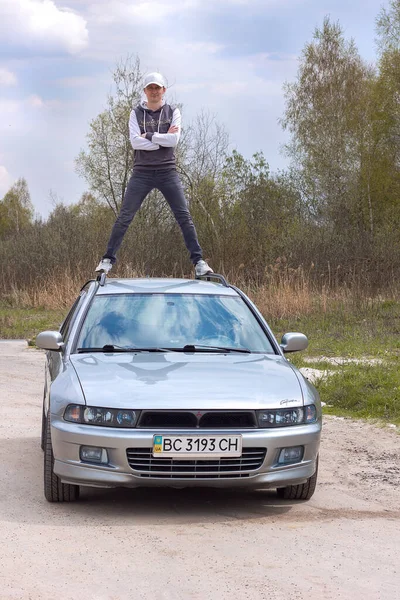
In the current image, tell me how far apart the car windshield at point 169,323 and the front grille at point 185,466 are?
1226mm

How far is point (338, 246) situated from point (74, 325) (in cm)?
2049

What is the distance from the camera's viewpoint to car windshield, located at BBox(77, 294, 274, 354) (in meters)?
7.05

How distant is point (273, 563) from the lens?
4930 mm

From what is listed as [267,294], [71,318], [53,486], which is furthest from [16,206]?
[53,486]

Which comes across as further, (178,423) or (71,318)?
(71,318)

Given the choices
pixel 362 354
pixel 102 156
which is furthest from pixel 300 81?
pixel 362 354

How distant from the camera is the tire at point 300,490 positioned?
6.43 meters

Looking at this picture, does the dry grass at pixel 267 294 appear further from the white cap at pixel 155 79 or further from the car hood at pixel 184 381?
the car hood at pixel 184 381

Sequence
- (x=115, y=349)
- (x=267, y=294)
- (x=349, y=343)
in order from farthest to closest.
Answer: (x=267, y=294) → (x=349, y=343) → (x=115, y=349)

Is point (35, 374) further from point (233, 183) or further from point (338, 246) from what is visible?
point (233, 183)

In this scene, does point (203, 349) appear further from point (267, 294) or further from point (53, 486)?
point (267, 294)

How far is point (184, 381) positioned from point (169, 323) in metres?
1.10

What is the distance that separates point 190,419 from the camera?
5895 millimetres

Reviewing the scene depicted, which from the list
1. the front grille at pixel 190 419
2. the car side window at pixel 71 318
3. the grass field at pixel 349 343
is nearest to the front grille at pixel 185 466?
the front grille at pixel 190 419
